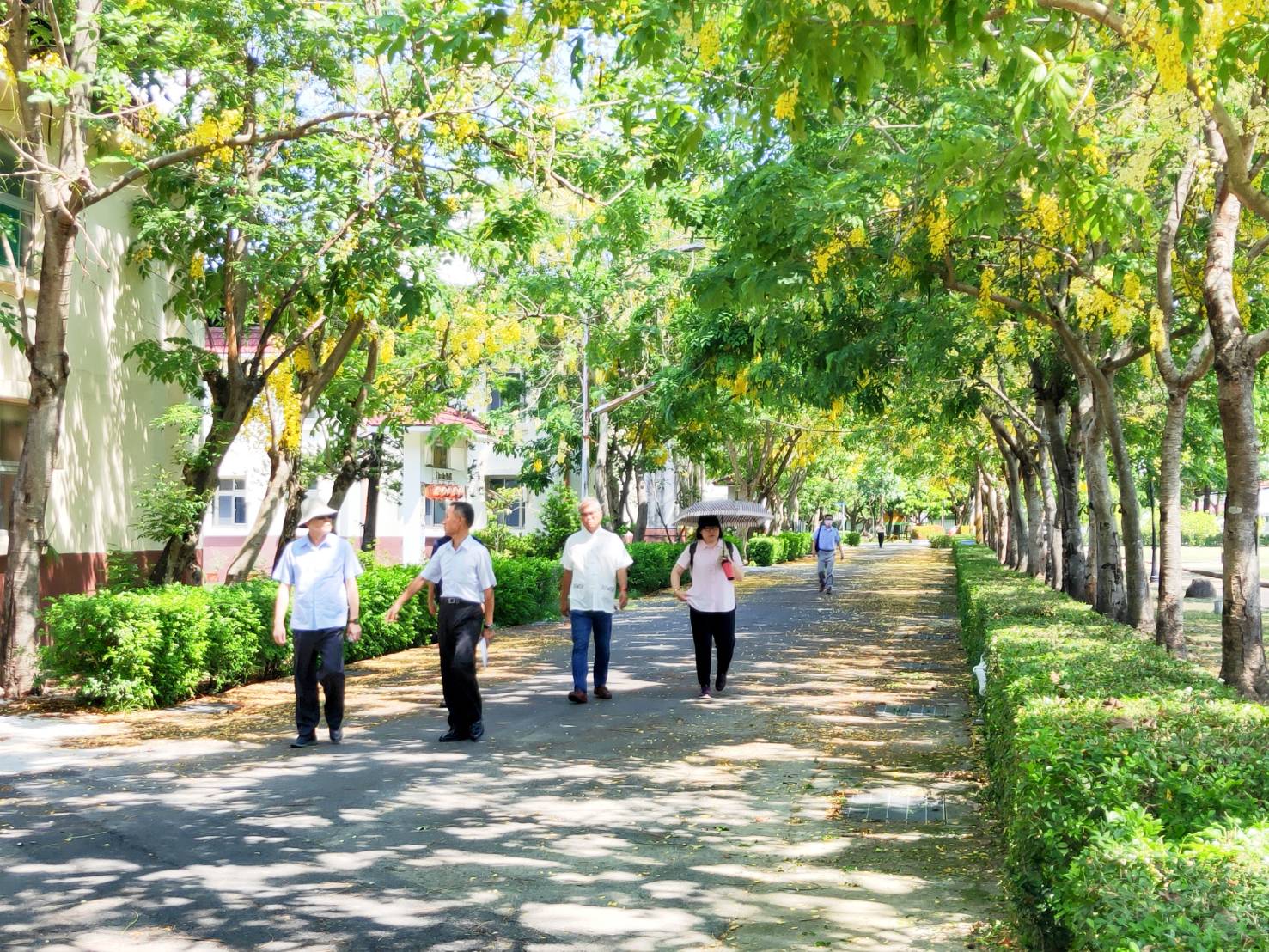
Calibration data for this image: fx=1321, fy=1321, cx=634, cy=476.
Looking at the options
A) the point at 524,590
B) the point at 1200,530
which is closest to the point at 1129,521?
the point at 524,590

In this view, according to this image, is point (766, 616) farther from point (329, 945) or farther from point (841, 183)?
point (329, 945)

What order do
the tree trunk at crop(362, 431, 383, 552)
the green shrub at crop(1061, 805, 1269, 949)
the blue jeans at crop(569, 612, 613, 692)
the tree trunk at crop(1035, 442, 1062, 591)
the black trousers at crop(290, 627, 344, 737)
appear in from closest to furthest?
1. the green shrub at crop(1061, 805, 1269, 949)
2. the black trousers at crop(290, 627, 344, 737)
3. the blue jeans at crop(569, 612, 613, 692)
4. the tree trunk at crop(1035, 442, 1062, 591)
5. the tree trunk at crop(362, 431, 383, 552)

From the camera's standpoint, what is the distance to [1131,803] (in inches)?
158

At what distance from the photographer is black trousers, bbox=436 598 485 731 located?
991 centimetres

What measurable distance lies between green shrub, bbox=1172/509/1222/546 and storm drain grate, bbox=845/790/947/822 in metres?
77.6

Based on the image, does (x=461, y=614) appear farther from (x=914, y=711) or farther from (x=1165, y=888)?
(x=1165, y=888)

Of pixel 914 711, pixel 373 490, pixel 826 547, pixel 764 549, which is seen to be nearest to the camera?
pixel 914 711

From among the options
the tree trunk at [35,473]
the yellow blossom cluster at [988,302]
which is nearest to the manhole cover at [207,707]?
the tree trunk at [35,473]

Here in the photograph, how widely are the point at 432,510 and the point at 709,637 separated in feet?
119

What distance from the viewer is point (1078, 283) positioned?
12.9 m

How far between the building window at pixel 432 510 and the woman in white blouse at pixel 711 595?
34.7 meters

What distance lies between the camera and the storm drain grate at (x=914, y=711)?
11680 mm

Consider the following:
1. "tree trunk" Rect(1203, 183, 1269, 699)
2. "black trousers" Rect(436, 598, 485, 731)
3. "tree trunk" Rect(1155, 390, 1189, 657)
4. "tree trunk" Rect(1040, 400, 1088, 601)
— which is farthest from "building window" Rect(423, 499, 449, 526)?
"tree trunk" Rect(1203, 183, 1269, 699)

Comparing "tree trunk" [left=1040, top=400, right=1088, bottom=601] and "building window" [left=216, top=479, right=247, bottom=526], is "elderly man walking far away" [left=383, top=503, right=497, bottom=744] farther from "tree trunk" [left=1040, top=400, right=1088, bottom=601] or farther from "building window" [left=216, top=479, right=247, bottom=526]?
"building window" [left=216, top=479, right=247, bottom=526]
